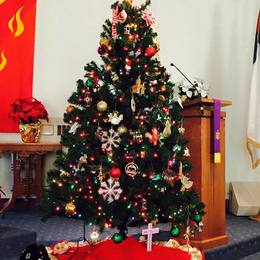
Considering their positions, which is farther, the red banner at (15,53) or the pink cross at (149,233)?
the red banner at (15,53)

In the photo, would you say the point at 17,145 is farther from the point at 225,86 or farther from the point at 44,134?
the point at 225,86

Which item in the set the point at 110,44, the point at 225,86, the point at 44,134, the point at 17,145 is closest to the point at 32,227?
the point at 17,145

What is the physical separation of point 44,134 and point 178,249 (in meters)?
2.11

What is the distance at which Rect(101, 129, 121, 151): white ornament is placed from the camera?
2.16 m

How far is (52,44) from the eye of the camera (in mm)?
3973

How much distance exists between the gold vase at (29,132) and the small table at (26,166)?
156 millimetres

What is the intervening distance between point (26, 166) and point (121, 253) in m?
1.78

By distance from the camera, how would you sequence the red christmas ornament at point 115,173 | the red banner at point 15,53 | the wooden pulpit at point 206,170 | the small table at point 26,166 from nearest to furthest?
the red christmas ornament at point 115,173, the wooden pulpit at point 206,170, the small table at point 26,166, the red banner at point 15,53

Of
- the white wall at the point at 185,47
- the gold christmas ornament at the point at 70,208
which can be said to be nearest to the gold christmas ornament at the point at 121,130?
the gold christmas ornament at the point at 70,208

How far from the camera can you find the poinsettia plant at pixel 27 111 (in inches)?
142

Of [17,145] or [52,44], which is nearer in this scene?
[17,145]

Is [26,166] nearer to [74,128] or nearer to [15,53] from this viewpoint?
[15,53]

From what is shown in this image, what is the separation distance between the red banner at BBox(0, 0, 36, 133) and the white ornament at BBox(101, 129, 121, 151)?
77.8 inches

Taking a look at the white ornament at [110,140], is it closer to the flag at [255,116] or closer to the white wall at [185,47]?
the white wall at [185,47]
